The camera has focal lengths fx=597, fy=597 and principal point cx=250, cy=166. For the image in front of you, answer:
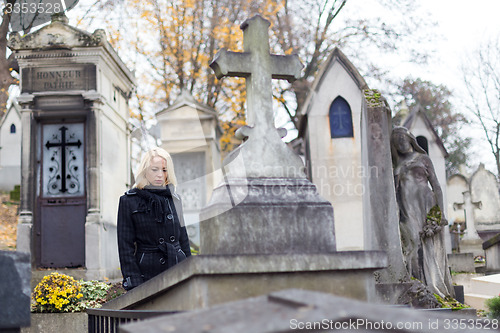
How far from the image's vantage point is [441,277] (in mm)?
8109

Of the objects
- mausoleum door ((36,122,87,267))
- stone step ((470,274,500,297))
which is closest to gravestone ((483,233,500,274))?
stone step ((470,274,500,297))

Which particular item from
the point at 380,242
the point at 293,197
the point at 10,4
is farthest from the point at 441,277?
the point at 10,4

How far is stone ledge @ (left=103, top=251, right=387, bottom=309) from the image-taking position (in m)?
3.02

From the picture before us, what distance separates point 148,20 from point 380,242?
55.3 feet

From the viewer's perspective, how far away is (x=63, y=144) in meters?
11.2

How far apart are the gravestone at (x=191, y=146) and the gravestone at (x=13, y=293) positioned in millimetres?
13249

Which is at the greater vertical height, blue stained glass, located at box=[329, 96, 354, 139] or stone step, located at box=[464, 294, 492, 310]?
blue stained glass, located at box=[329, 96, 354, 139]

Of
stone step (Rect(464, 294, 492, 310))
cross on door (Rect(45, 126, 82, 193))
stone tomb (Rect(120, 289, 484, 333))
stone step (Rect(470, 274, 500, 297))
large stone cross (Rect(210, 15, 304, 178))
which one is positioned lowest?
stone step (Rect(464, 294, 492, 310))

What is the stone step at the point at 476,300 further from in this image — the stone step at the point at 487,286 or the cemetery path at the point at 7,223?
the cemetery path at the point at 7,223

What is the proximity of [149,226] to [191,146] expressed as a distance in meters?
12.4

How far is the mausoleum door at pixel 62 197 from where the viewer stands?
A: 10.9 m

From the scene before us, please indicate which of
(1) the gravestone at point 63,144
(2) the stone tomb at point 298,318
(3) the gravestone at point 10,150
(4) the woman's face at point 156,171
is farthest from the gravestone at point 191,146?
(2) the stone tomb at point 298,318

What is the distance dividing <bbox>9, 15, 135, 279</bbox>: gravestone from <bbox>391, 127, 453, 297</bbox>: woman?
213 inches

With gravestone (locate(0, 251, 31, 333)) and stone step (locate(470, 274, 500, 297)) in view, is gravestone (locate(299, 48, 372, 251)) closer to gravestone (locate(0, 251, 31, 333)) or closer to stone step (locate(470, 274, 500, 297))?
stone step (locate(470, 274, 500, 297))
